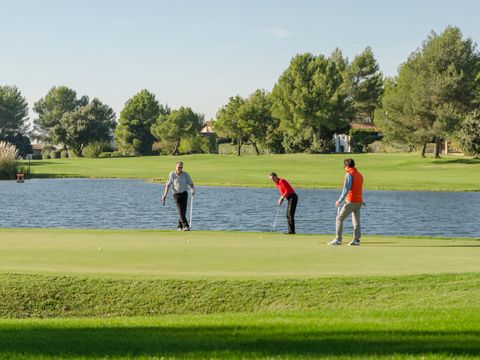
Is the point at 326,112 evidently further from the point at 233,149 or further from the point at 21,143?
the point at 21,143

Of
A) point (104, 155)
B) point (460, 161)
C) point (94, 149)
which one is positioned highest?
point (94, 149)

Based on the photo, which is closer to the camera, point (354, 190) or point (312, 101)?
point (354, 190)

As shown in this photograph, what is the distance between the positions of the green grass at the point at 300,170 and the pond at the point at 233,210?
6.28m

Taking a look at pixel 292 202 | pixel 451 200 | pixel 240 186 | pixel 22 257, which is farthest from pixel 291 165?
pixel 22 257

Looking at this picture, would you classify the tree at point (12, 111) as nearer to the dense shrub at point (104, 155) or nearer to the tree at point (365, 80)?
the dense shrub at point (104, 155)

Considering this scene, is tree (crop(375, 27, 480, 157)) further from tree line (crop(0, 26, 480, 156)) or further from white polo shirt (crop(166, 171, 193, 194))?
white polo shirt (crop(166, 171, 193, 194))

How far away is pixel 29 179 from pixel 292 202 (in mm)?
63643

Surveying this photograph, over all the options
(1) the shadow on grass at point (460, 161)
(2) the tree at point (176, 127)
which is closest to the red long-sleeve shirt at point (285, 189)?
(1) the shadow on grass at point (460, 161)

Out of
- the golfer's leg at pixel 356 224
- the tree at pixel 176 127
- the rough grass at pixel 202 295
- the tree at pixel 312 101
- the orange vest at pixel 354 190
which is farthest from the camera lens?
the tree at pixel 176 127

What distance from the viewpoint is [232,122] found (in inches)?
5025

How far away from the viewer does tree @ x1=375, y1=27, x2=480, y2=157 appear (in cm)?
9344

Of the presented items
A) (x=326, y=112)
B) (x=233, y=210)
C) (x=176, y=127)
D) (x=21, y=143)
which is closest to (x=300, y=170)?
(x=326, y=112)

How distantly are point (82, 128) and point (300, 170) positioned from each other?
5414 cm

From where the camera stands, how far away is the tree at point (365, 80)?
14275cm
